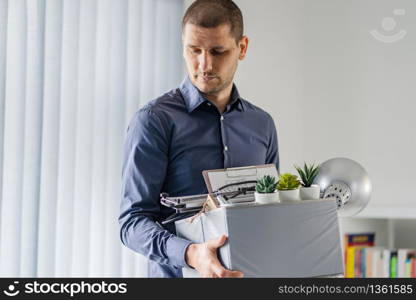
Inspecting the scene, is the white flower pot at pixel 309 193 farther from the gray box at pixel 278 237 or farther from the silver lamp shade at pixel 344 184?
the silver lamp shade at pixel 344 184

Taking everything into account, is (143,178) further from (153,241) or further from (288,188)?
(288,188)

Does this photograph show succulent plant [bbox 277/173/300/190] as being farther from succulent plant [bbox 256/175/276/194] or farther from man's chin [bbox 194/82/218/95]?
man's chin [bbox 194/82/218/95]

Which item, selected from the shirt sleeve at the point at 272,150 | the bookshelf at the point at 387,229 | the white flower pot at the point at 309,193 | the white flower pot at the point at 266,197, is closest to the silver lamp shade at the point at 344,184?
the shirt sleeve at the point at 272,150

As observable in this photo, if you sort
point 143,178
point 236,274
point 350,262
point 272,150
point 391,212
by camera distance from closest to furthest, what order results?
point 236,274 → point 143,178 → point 272,150 → point 391,212 → point 350,262

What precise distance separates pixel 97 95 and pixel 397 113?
4.28 feet

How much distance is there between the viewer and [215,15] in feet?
5.11

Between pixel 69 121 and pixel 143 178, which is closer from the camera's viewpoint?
pixel 143 178

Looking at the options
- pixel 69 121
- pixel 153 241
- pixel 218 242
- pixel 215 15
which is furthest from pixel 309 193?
pixel 69 121

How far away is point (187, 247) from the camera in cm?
136

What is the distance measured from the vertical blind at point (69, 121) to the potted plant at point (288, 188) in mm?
1385

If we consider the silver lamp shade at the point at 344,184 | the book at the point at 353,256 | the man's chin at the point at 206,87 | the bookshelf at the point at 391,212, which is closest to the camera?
the man's chin at the point at 206,87

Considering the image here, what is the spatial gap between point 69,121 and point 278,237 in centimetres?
150

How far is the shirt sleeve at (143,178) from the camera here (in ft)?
4.84

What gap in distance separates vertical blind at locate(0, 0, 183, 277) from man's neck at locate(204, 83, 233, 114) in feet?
3.45
